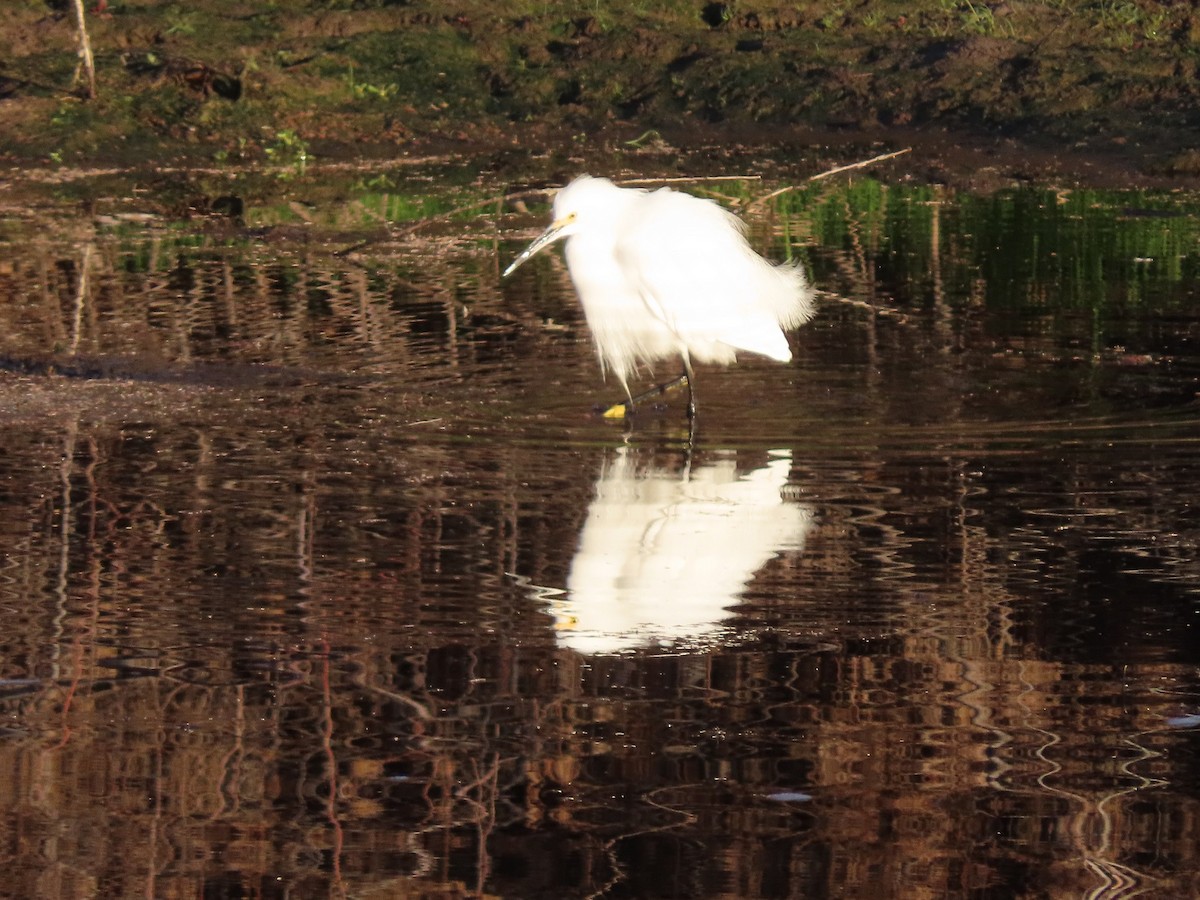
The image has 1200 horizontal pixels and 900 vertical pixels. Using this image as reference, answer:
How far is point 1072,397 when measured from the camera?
8367 millimetres

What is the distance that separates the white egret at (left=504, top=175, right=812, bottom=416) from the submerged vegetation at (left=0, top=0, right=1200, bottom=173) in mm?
10447

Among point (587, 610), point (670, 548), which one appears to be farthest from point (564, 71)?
point (587, 610)

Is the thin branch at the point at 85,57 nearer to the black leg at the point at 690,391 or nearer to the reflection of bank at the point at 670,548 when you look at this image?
the black leg at the point at 690,391

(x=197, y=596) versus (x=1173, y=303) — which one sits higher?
(x=1173, y=303)

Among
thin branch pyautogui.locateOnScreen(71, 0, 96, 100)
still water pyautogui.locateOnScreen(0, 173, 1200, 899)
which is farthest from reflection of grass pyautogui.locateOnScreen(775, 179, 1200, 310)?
thin branch pyautogui.locateOnScreen(71, 0, 96, 100)

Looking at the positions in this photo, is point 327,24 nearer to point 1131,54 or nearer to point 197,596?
point 1131,54

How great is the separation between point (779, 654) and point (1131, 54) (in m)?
16.3

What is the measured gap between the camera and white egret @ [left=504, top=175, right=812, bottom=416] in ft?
27.1

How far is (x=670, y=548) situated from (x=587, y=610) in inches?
26.5

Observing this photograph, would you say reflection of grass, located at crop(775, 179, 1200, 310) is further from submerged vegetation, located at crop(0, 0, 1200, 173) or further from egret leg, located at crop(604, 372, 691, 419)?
egret leg, located at crop(604, 372, 691, 419)

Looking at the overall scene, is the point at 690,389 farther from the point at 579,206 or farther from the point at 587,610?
the point at 587,610

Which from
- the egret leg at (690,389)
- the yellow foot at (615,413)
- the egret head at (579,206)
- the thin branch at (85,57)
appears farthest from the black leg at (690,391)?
the thin branch at (85,57)

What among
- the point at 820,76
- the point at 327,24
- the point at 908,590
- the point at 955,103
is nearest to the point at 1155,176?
the point at 955,103

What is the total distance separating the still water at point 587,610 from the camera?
3.98 metres
